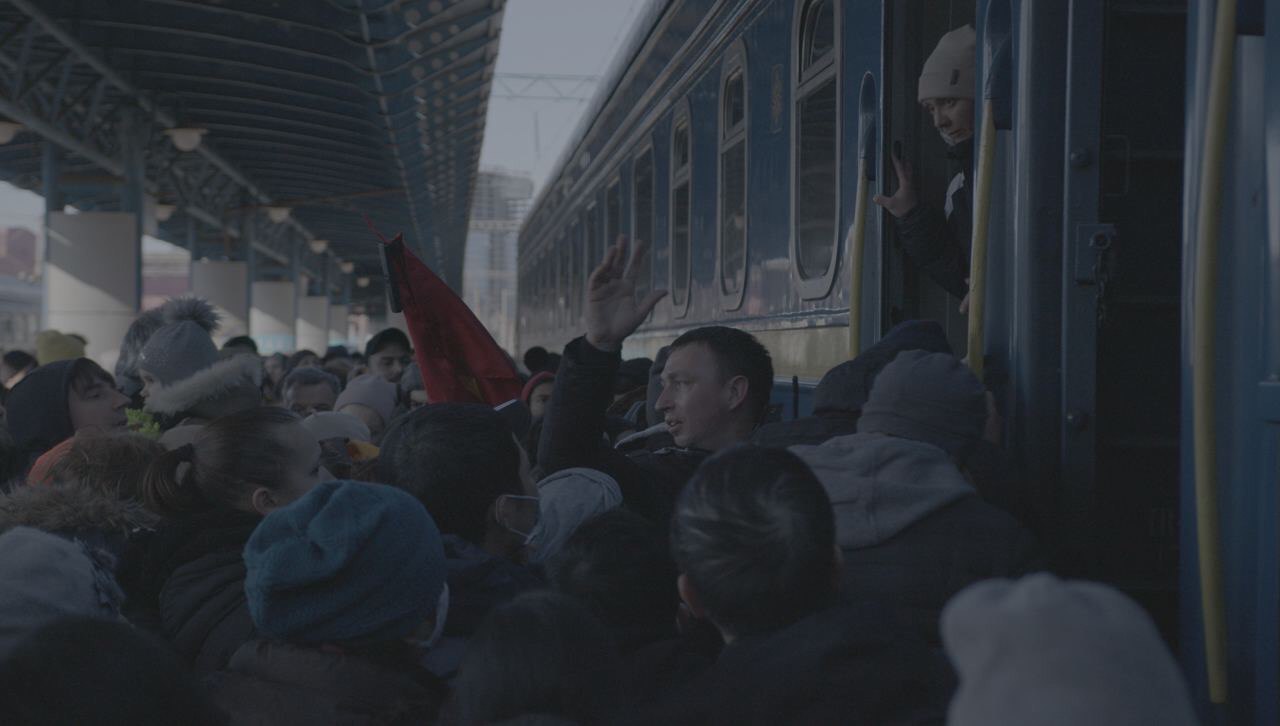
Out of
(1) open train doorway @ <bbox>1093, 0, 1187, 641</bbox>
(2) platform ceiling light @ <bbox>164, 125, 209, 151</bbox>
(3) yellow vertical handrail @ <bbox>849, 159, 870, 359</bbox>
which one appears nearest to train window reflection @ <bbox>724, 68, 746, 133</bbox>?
(3) yellow vertical handrail @ <bbox>849, 159, 870, 359</bbox>

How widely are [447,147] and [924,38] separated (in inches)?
765

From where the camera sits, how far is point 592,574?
2.28m

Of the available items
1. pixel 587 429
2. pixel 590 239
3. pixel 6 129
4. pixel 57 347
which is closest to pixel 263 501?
pixel 587 429

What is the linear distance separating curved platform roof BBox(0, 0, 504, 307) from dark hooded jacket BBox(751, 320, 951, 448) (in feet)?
32.7

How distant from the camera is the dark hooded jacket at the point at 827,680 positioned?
5.41 feet

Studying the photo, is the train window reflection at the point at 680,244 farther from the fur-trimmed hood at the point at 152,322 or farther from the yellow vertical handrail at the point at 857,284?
the yellow vertical handrail at the point at 857,284

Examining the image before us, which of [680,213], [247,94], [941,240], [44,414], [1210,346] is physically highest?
[247,94]

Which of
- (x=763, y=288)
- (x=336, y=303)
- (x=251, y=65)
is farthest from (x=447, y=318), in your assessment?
(x=336, y=303)

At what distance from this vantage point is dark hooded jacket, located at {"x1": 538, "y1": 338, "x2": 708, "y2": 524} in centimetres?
316

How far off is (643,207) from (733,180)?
7.75 feet

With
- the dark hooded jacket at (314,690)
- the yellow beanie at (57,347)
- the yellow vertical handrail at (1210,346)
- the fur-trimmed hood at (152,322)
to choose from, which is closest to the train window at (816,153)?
the yellow vertical handrail at (1210,346)

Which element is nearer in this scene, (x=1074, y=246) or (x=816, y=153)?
(x=1074, y=246)

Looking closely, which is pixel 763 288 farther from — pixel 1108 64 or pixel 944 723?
pixel 944 723

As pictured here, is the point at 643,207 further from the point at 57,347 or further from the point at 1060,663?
the point at 1060,663
